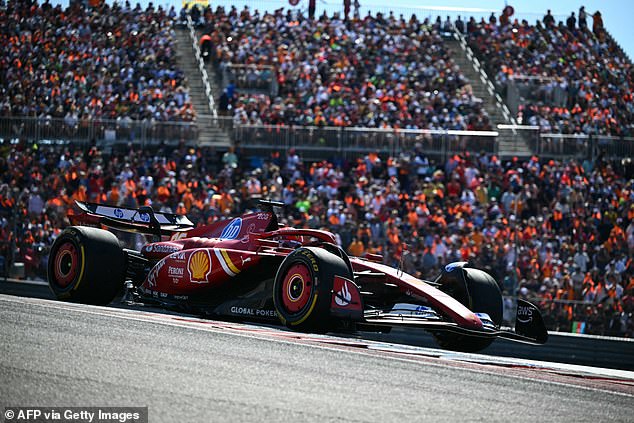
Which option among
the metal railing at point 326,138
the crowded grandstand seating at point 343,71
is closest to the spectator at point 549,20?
the crowded grandstand seating at point 343,71

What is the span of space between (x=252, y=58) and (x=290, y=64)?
4.08 ft

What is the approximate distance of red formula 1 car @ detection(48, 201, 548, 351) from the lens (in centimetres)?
952

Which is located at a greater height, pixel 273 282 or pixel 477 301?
pixel 273 282

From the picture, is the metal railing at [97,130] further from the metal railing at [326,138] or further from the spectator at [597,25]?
the spectator at [597,25]

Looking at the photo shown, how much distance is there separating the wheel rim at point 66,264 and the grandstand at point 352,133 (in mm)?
5219

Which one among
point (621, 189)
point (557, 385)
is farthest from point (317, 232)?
point (621, 189)

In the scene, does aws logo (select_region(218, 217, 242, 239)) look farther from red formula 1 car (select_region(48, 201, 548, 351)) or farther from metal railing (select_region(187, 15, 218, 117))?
metal railing (select_region(187, 15, 218, 117))

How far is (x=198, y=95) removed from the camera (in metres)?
30.0

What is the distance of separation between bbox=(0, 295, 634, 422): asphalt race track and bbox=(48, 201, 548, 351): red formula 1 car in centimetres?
107

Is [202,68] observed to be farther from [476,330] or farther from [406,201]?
[476,330]

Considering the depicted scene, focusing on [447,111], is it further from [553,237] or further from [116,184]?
[116,184]

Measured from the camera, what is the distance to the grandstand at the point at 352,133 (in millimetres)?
19734

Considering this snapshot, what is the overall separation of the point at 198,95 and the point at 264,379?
24484 mm

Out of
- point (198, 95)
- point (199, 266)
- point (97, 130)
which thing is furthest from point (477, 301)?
point (198, 95)
